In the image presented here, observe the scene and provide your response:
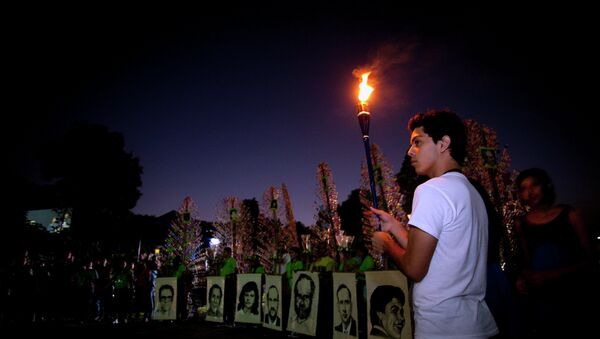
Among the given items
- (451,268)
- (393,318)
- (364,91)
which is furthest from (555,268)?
(393,318)

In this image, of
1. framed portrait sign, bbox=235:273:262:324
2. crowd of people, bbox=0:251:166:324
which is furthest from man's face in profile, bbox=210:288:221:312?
crowd of people, bbox=0:251:166:324

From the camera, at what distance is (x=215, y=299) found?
36.6 feet

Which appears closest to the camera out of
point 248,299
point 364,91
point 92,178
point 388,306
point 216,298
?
point 364,91

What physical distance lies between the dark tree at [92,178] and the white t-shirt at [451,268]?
3929 centimetres

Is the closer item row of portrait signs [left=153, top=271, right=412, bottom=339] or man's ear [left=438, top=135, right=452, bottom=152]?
→ man's ear [left=438, top=135, right=452, bottom=152]

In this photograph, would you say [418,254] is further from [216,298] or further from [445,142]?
[216,298]

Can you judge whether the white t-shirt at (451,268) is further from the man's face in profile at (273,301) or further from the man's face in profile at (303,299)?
the man's face in profile at (273,301)

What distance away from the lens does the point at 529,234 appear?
10.6 ft

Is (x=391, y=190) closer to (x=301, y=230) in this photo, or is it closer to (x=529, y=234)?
(x=529, y=234)

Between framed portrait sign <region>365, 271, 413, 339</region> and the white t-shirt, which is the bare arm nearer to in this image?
the white t-shirt

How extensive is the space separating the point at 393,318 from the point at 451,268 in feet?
15.6

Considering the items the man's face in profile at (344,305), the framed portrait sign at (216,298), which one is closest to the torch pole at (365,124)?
the man's face in profile at (344,305)

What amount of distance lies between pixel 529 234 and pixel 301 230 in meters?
72.6

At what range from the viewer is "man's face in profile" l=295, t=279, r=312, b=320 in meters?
8.05
